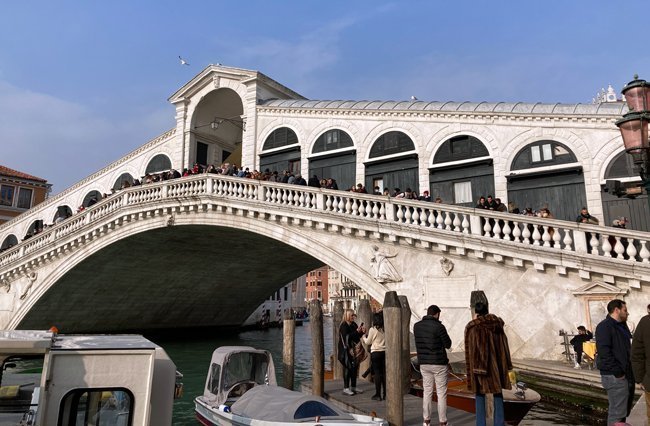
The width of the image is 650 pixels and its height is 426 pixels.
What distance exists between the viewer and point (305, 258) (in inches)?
923

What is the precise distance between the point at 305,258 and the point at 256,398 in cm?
1698

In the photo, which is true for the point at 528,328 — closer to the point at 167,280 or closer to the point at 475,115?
the point at 475,115

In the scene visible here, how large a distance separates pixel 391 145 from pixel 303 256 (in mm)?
8510

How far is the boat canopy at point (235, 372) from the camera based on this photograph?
825 cm

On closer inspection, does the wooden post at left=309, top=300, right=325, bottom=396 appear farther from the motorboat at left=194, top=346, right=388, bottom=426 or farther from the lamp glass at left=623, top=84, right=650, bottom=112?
the lamp glass at left=623, top=84, right=650, bottom=112

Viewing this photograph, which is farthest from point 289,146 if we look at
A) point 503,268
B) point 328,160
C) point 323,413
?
point 323,413

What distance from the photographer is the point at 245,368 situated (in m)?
8.64

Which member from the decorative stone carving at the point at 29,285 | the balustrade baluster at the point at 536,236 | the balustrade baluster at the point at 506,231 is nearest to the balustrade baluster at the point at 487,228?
the balustrade baluster at the point at 506,231

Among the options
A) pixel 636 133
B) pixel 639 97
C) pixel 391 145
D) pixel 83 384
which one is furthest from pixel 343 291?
pixel 83 384

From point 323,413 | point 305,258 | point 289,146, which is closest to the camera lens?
point 323,413

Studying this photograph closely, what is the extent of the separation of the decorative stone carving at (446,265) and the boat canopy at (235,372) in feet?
16.3

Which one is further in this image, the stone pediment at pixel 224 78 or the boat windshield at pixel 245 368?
the stone pediment at pixel 224 78

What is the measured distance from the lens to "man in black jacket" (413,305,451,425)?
567 centimetres

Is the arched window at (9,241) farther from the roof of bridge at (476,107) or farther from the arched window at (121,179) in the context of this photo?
the roof of bridge at (476,107)
